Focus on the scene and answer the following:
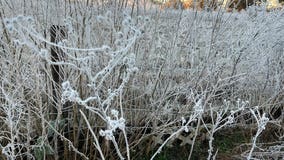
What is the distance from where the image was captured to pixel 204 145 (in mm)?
3500

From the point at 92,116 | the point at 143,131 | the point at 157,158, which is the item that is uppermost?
the point at 92,116

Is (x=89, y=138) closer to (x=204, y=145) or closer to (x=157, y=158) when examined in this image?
(x=157, y=158)

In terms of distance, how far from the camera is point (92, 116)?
9.64ft

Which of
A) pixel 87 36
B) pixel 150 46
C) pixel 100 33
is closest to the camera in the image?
pixel 87 36

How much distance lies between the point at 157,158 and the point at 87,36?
1314 mm

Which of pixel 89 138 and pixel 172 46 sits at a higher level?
pixel 172 46

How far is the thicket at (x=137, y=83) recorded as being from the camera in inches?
105

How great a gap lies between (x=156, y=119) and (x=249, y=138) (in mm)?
1140

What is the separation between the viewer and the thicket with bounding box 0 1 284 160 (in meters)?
2.66

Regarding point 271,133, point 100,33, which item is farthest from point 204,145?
point 100,33

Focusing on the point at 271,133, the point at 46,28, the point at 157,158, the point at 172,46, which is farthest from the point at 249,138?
the point at 46,28

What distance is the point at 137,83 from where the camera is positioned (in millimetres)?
3293

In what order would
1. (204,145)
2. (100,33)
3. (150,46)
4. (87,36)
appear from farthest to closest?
(204,145)
(150,46)
(100,33)
(87,36)

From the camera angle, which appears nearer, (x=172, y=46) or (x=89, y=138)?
(x=89, y=138)
